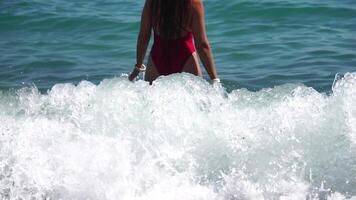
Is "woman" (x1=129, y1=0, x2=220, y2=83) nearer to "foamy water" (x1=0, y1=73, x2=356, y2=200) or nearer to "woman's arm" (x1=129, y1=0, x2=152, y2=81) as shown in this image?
"woman's arm" (x1=129, y1=0, x2=152, y2=81)

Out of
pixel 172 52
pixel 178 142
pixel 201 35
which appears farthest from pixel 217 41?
pixel 178 142

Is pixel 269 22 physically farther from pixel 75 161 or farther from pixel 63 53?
pixel 75 161

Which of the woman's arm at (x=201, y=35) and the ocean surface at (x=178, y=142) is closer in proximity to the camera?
the ocean surface at (x=178, y=142)

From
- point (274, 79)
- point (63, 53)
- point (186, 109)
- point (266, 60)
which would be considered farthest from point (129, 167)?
point (63, 53)

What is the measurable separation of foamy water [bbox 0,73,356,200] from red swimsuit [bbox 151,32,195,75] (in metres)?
0.16

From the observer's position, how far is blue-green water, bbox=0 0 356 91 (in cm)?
743

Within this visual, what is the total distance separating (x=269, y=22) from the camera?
948 cm

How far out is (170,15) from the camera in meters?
4.72

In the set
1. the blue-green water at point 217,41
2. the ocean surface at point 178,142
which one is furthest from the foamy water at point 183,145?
the blue-green water at point 217,41

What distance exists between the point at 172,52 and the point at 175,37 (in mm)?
127

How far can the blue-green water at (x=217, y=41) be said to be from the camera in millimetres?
7426

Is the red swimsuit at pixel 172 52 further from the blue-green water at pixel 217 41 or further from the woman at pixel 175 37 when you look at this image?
the blue-green water at pixel 217 41

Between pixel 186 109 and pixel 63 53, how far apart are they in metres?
4.30

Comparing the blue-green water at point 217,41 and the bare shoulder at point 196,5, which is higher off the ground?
the bare shoulder at point 196,5
